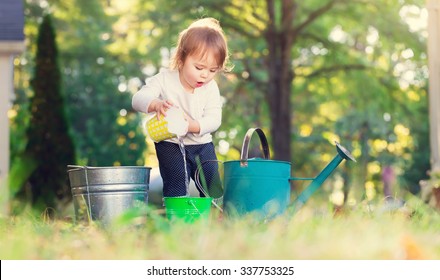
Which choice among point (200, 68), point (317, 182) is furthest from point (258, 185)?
point (200, 68)

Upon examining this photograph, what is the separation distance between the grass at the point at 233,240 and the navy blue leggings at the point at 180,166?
2.25 ft

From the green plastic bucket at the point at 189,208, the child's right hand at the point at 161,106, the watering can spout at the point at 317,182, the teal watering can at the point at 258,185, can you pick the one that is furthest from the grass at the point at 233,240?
the child's right hand at the point at 161,106

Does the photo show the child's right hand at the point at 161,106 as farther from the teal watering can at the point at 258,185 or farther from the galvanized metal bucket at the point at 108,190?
the teal watering can at the point at 258,185

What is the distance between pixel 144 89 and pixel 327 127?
1406 centimetres

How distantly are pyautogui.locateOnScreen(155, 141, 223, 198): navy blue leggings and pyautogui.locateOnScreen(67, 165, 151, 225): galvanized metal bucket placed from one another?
30 centimetres

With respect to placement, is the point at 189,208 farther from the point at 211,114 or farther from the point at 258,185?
the point at 211,114

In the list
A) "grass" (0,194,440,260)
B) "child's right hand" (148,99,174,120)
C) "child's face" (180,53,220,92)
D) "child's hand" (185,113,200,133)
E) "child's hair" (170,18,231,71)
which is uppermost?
"child's hair" (170,18,231,71)

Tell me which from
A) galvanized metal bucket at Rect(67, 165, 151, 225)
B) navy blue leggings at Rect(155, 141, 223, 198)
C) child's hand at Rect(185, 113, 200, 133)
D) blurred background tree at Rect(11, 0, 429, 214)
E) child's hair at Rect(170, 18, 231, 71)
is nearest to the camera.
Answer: galvanized metal bucket at Rect(67, 165, 151, 225)

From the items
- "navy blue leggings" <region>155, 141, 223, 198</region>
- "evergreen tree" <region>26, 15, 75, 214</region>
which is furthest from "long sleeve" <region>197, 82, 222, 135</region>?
"evergreen tree" <region>26, 15, 75, 214</region>

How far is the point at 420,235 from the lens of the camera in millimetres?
3107

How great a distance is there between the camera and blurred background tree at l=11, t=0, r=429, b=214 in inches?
472

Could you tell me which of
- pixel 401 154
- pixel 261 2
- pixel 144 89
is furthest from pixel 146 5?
pixel 144 89

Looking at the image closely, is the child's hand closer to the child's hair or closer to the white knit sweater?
the white knit sweater

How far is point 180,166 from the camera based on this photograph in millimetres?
4117
